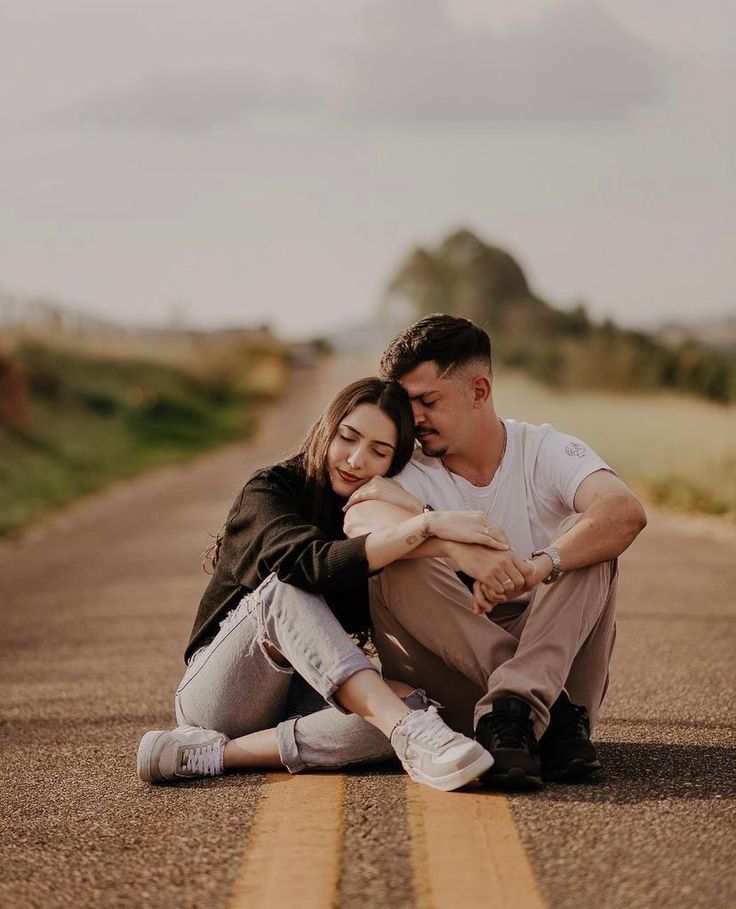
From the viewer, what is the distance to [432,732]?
12.1 feet

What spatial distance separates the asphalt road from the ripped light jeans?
133mm

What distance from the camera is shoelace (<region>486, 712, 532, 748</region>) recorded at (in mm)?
3701

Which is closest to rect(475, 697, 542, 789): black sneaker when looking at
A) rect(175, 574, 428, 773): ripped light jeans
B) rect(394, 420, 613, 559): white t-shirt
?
rect(175, 574, 428, 773): ripped light jeans

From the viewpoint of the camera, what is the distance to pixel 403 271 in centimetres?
5628

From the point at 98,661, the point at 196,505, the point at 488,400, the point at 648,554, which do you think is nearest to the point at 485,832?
the point at 488,400

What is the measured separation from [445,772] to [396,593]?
24.9 inches

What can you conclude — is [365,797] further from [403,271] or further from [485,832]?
[403,271]

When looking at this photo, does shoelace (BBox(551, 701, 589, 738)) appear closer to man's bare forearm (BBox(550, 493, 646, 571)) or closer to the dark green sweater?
man's bare forearm (BBox(550, 493, 646, 571))

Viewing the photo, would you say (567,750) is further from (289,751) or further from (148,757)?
(148,757)

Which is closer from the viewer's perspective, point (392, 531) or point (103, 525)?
point (392, 531)

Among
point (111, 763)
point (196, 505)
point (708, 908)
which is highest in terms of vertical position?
point (708, 908)

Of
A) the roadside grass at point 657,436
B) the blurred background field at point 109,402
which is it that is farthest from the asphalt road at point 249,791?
the blurred background field at point 109,402

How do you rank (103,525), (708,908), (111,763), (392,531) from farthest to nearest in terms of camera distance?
1. (103,525)
2. (111,763)
3. (392,531)
4. (708,908)

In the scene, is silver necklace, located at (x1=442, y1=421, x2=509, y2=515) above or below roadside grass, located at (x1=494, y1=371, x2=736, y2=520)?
above
